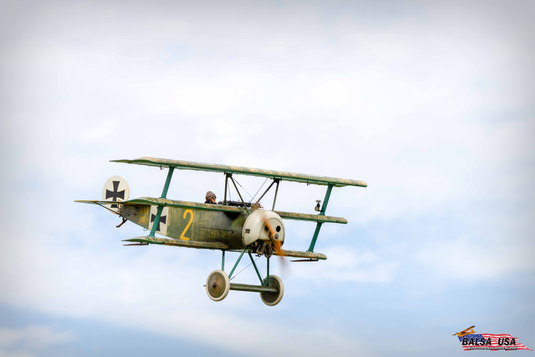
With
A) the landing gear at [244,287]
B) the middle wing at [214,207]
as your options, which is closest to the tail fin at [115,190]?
the middle wing at [214,207]

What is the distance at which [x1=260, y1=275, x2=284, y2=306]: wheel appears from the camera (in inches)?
810

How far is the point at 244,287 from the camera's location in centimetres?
1983

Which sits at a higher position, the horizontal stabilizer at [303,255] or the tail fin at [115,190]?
the tail fin at [115,190]

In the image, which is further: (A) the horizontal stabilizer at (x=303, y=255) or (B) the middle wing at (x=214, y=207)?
(A) the horizontal stabilizer at (x=303, y=255)

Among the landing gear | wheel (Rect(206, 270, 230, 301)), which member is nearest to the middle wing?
the landing gear

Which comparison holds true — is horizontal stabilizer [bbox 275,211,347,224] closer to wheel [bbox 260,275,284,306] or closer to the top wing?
the top wing

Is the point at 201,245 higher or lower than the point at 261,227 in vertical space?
lower

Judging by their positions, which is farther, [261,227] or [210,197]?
[210,197]

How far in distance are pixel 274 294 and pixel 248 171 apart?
10.9 ft

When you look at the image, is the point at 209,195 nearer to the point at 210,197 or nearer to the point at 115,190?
the point at 210,197

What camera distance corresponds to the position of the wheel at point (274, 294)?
20562 millimetres

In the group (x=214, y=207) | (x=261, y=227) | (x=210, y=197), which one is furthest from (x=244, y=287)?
(x=210, y=197)

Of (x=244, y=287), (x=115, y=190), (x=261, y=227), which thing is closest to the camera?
(x=261, y=227)

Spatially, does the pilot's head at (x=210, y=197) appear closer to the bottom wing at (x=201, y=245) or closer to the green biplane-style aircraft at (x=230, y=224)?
the green biplane-style aircraft at (x=230, y=224)
